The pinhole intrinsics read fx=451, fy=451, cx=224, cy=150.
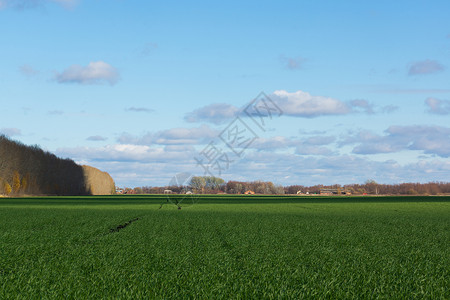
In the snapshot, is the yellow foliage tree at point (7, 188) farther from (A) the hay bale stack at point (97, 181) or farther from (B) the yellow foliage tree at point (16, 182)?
(A) the hay bale stack at point (97, 181)

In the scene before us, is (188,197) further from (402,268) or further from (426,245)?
(402,268)

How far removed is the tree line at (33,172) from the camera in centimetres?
8689

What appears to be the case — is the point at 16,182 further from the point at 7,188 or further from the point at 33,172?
the point at 33,172

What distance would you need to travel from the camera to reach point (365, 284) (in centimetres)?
798

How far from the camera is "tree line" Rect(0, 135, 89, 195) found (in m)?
86.9

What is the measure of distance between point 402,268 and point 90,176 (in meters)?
150

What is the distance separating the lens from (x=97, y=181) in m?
158

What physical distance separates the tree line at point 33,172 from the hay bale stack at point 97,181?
11.6 m

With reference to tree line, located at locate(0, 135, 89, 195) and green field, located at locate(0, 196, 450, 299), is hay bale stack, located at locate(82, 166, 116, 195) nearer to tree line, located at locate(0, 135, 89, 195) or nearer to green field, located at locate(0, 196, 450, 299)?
tree line, located at locate(0, 135, 89, 195)

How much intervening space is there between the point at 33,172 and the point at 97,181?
196 ft

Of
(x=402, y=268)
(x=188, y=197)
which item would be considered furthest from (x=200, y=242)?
(x=188, y=197)

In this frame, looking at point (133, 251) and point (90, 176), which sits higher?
point (90, 176)

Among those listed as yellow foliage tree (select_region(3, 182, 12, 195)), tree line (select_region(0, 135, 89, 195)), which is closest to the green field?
yellow foliage tree (select_region(3, 182, 12, 195))

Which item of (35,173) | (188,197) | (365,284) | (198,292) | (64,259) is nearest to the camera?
(198,292)
